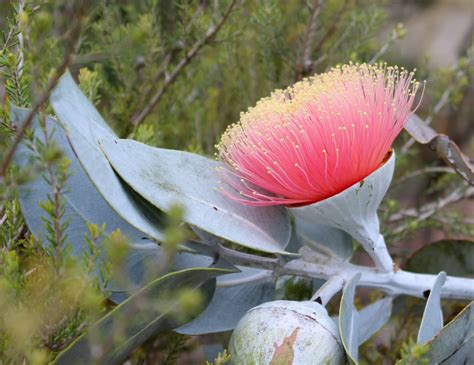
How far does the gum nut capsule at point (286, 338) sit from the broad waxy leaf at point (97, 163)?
0.14 metres

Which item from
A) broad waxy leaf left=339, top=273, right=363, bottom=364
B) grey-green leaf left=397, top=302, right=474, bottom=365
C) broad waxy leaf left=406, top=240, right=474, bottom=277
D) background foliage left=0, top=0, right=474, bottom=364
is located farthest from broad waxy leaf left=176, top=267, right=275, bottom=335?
broad waxy leaf left=406, top=240, right=474, bottom=277

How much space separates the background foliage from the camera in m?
0.62

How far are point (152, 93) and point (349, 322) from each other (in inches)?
27.8

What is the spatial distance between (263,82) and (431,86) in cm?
41

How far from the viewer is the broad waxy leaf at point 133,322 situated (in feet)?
2.10

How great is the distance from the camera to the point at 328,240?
92 centimetres

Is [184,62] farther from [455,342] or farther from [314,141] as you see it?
[455,342]

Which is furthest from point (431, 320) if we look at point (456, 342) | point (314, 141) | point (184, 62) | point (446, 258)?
point (184, 62)

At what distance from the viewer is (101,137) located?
2.42ft

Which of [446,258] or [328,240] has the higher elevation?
[328,240]

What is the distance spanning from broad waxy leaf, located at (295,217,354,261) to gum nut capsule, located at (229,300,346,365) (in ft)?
0.58

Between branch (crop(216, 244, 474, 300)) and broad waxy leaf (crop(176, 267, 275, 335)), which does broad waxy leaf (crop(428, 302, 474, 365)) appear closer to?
branch (crop(216, 244, 474, 300))

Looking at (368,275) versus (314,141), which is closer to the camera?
(314,141)

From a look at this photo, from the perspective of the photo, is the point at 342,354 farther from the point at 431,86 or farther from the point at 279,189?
the point at 431,86
